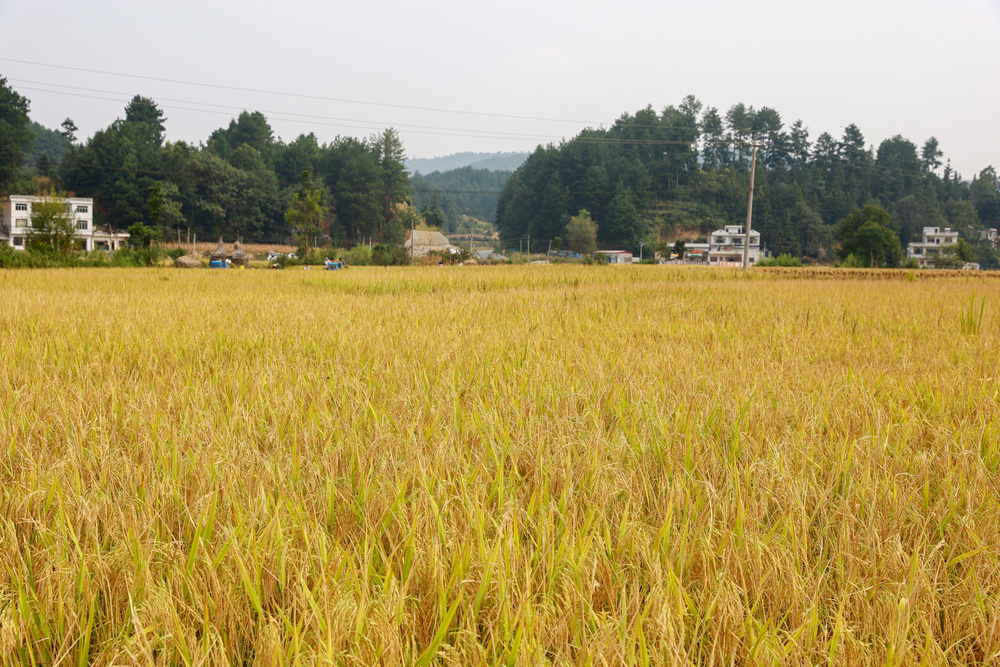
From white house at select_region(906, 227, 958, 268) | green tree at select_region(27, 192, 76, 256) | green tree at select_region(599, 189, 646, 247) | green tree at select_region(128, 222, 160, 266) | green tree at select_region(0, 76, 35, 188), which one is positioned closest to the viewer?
green tree at select_region(27, 192, 76, 256)

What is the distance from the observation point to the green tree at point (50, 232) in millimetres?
21969

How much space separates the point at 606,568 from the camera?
4.06ft

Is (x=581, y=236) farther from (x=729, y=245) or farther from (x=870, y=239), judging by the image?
(x=870, y=239)

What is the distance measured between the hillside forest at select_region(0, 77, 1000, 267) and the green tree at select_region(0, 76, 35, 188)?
16 centimetres

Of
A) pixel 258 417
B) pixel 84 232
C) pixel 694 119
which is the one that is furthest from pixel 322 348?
pixel 694 119

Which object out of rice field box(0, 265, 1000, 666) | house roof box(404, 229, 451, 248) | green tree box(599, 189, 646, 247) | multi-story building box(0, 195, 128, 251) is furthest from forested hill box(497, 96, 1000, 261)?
rice field box(0, 265, 1000, 666)

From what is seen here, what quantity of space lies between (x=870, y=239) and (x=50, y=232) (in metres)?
57.5

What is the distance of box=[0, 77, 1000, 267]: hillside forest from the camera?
218 ft

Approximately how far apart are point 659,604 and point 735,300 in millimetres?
7613

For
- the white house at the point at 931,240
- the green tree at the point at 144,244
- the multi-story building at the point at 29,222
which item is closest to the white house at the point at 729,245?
the white house at the point at 931,240

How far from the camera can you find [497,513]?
1.53m

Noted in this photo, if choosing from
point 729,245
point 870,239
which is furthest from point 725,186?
point 870,239

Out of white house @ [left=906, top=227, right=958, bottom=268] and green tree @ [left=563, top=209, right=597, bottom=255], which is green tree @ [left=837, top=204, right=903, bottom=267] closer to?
green tree @ [left=563, top=209, right=597, bottom=255]

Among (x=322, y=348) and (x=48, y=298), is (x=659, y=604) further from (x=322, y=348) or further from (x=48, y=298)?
(x=48, y=298)
